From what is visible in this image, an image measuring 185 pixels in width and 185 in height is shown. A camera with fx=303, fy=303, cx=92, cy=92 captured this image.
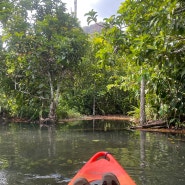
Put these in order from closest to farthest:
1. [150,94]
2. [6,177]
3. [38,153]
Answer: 1. [6,177]
2. [38,153]
3. [150,94]

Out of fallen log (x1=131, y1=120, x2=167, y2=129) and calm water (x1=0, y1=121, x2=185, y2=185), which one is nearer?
calm water (x1=0, y1=121, x2=185, y2=185)

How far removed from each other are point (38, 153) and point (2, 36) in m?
7.91

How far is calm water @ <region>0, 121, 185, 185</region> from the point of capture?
4.79 meters

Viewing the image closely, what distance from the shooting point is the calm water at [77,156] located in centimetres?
479

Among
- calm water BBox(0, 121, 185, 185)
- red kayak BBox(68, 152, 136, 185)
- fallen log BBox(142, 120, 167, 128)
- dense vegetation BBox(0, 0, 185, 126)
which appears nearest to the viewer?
red kayak BBox(68, 152, 136, 185)

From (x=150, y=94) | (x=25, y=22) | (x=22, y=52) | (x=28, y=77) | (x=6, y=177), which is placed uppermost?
(x=25, y=22)

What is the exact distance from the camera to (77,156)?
638 centimetres

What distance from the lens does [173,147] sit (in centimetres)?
738

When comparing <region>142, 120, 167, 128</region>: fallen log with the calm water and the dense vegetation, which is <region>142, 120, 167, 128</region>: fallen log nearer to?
the dense vegetation

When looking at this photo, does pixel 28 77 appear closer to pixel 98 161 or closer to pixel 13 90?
pixel 13 90

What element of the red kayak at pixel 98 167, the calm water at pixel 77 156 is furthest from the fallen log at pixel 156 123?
the red kayak at pixel 98 167

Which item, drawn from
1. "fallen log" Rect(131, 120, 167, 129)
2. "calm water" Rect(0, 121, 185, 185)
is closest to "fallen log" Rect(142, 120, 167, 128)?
"fallen log" Rect(131, 120, 167, 129)

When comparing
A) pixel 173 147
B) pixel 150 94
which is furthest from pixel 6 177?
pixel 150 94

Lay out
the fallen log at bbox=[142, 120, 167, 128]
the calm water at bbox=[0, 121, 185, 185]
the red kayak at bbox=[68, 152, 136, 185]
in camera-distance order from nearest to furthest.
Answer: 1. the red kayak at bbox=[68, 152, 136, 185]
2. the calm water at bbox=[0, 121, 185, 185]
3. the fallen log at bbox=[142, 120, 167, 128]
